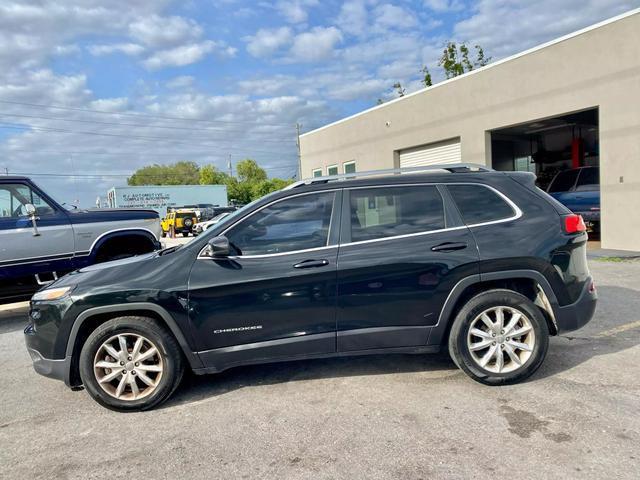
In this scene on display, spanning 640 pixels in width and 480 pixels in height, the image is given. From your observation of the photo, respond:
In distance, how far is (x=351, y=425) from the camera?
129 inches

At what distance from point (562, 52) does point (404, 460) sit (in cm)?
1235

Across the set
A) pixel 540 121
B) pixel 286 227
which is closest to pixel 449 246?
pixel 286 227

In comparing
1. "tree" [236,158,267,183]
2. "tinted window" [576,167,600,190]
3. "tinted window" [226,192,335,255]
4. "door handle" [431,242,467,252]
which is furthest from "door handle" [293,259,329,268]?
"tree" [236,158,267,183]

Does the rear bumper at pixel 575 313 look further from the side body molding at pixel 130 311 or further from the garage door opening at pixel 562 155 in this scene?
the garage door opening at pixel 562 155

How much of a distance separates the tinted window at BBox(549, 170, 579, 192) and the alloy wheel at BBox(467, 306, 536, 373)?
1169 centimetres

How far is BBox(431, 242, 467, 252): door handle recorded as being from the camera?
378cm

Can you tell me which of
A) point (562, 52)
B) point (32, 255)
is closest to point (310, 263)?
point (32, 255)

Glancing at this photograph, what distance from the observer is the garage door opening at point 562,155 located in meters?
13.3

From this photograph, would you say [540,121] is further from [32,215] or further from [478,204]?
[32,215]

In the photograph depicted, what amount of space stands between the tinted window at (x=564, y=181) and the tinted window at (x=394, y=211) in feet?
38.7

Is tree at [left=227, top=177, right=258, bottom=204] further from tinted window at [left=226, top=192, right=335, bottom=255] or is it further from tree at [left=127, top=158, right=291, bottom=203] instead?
tinted window at [left=226, top=192, right=335, bottom=255]

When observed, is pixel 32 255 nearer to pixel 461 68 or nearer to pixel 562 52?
pixel 562 52

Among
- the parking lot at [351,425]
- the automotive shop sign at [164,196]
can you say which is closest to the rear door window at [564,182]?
the parking lot at [351,425]

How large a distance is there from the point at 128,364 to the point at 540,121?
13.4 meters
